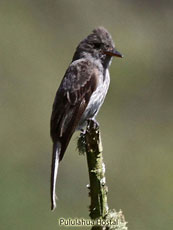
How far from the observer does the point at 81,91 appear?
811cm

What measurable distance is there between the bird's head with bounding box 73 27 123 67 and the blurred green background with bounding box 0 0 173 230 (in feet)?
14.1

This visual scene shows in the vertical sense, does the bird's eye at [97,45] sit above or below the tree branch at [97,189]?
above

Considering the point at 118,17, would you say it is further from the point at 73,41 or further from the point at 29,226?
the point at 29,226

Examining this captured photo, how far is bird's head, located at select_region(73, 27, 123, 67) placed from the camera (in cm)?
857

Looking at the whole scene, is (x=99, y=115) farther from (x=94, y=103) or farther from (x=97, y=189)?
(x=97, y=189)

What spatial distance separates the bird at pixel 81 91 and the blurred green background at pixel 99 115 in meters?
4.35

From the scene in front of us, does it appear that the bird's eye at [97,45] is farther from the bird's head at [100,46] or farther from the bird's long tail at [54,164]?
the bird's long tail at [54,164]

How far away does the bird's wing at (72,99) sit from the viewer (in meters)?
7.76

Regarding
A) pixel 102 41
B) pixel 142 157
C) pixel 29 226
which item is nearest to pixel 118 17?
pixel 142 157

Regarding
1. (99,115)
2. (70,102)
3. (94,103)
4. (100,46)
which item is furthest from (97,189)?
(99,115)

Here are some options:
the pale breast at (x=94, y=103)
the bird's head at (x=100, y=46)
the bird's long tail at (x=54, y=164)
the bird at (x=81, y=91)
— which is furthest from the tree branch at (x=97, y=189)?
the bird's head at (x=100, y=46)

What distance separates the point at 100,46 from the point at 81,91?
753 millimetres

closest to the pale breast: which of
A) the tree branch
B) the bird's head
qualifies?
the bird's head

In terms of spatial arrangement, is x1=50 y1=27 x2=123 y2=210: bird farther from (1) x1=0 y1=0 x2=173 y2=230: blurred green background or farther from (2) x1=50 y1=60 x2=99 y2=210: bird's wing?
(1) x1=0 y1=0 x2=173 y2=230: blurred green background
